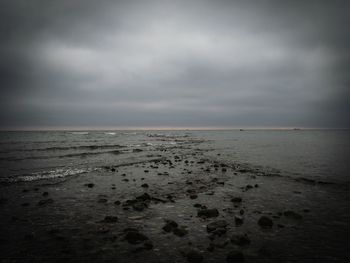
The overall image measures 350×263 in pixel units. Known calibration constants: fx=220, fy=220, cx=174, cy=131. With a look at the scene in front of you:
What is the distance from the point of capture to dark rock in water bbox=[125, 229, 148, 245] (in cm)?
793

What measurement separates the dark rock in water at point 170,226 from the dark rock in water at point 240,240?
2366 millimetres

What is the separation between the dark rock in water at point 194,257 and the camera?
22.0 ft

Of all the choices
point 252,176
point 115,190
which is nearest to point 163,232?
point 115,190

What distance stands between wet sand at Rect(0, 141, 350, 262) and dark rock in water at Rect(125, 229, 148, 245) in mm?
34

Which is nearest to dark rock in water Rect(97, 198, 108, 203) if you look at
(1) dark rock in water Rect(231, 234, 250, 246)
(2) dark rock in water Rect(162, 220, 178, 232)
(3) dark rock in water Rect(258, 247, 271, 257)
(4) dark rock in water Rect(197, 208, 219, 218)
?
(2) dark rock in water Rect(162, 220, 178, 232)

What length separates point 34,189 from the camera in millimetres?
15141

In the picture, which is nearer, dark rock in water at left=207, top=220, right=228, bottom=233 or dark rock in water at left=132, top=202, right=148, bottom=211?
dark rock in water at left=207, top=220, right=228, bottom=233

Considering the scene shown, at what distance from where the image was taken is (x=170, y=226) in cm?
898

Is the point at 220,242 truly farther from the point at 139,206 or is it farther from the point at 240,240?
the point at 139,206

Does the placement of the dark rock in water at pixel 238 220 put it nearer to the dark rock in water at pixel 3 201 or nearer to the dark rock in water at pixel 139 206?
the dark rock in water at pixel 139 206

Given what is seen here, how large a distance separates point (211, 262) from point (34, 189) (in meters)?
13.7

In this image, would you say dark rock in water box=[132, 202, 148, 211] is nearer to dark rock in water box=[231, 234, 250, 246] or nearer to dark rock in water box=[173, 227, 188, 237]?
dark rock in water box=[173, 227, 188, 237]

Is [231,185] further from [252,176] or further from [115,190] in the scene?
[115,190]

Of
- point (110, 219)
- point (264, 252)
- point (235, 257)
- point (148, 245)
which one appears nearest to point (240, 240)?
point (264, 252)
